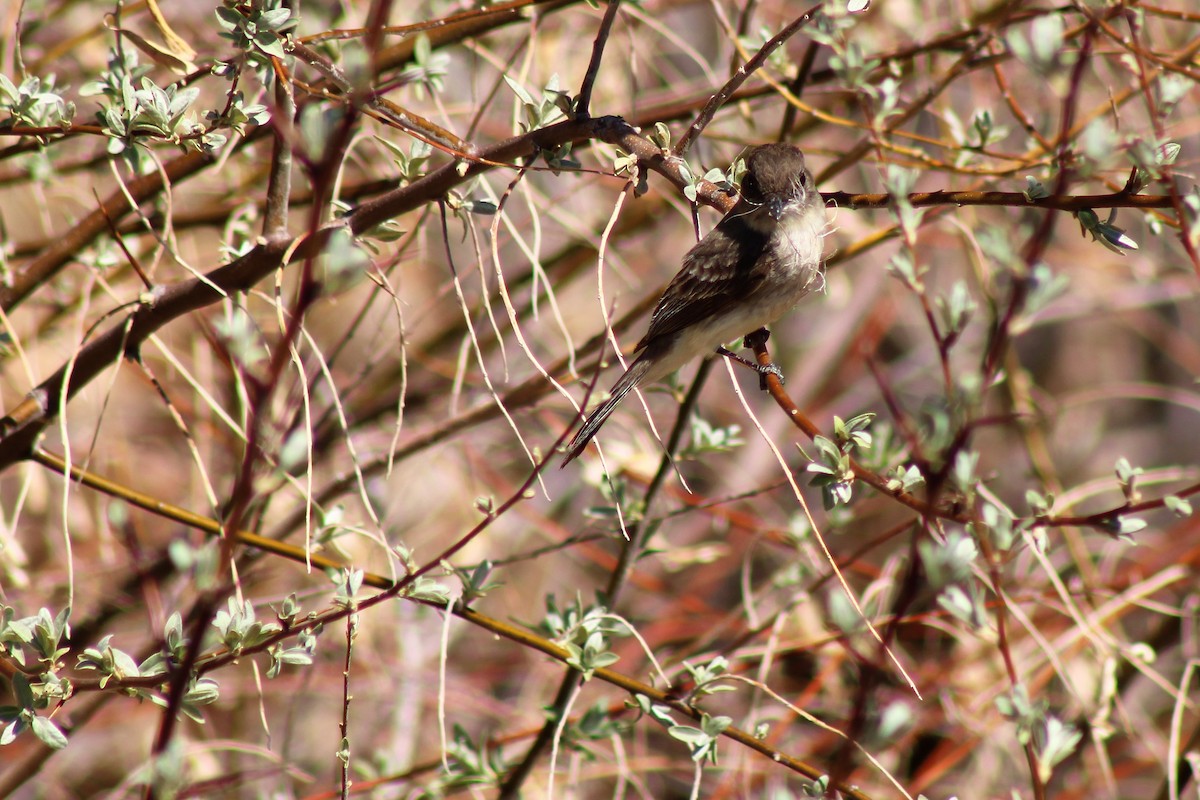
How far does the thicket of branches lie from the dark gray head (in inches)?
6.2

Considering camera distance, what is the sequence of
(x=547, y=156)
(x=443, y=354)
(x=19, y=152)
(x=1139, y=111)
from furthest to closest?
(x=443, y=354) → (x=1139, y=111) → (x=19, y=152) → (x=547, y=156)

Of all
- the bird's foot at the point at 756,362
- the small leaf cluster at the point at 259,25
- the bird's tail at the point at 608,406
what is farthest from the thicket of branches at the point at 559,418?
the bird's foot at the point at 756,362

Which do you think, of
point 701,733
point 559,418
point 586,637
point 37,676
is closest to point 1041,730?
point 701,733

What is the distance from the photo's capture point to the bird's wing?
3.62 metres

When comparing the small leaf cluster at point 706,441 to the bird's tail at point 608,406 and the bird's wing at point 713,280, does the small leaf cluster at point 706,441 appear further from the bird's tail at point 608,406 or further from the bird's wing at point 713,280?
the bird's wing at point 713,280

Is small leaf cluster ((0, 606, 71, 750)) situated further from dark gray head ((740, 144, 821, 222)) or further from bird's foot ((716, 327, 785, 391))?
dark gray head ((740, 144, 821, 222))

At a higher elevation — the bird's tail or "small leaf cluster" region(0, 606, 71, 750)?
the bird's tail

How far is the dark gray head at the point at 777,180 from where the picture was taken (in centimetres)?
341

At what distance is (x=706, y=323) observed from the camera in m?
3.61

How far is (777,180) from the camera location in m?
3.45

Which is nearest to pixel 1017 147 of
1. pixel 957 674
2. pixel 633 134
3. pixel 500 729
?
pixel 957 674

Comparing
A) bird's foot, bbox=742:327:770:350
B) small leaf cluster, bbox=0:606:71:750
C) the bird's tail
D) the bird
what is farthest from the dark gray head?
small leaf cluster, bbox=0:606:71:750

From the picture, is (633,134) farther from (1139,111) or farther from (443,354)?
(1139,111)

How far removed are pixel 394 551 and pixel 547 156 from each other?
1031 millimetres
